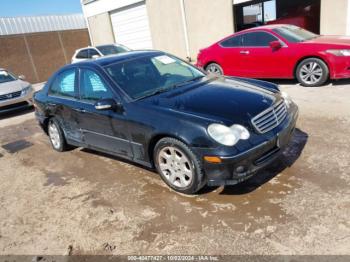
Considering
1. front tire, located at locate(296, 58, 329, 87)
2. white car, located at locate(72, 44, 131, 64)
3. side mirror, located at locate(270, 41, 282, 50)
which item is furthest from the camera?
white car, located at locate(72, 44, 131, 64)

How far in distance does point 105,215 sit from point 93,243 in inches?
17.6

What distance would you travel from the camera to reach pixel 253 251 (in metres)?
2.52

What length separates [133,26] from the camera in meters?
16.6

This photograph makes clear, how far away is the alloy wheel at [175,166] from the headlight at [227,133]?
42 cm

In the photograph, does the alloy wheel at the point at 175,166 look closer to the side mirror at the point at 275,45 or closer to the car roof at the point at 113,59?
the car roof at the point at 113,59

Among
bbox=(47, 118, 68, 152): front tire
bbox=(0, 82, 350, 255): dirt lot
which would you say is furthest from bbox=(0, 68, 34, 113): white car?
bbox=(0, 82, 350, 255): dirt lot

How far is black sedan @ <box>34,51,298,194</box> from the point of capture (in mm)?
3010

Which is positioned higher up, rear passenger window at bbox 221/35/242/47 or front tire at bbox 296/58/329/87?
rear passenger window at bbox 221/35/242/47

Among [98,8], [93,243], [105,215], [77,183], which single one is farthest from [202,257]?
[98,8]

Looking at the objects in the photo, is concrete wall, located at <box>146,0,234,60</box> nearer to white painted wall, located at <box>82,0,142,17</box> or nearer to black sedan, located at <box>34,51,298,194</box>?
white painted wall, located at <box>82,0,142,17</box>

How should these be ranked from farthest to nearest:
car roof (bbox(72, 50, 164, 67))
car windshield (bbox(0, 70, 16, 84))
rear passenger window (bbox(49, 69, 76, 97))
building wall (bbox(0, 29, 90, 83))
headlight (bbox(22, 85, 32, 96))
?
building wall (bbox(0, 29, 90, 83))
car windshield (bbox(0, 70, 16, 84))
headlight (bbox(22, 85, 32, 96))
rear passenger window (bbox(49, 69, 76, 97))
car roof (bbox(72, 50, 164, 67))

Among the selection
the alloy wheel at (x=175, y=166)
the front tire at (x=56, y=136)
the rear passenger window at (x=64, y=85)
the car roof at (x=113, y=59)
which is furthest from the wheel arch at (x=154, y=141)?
the front tire at (x=56, y=136)

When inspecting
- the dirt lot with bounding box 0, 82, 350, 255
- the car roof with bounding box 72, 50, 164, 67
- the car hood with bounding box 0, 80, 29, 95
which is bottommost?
the dirt lot with bounding box 0, 82, 350, 255

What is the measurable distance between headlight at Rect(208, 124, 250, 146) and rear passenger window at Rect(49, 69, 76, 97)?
2408 mm
